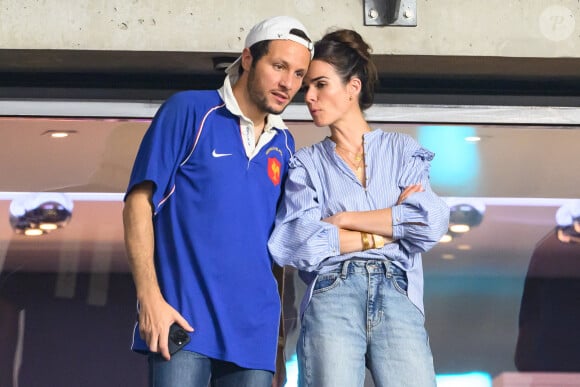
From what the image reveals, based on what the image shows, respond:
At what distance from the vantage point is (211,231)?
9.73 feet

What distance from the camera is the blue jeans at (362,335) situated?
3.04 meters

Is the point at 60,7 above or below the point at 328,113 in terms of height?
above

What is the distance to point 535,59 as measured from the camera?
168 inches

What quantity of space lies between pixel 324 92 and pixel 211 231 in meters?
0.61

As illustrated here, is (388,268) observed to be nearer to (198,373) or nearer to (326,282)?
(326,282)

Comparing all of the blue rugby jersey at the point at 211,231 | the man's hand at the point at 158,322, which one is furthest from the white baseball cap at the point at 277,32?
the man's hand at the point at 158,322

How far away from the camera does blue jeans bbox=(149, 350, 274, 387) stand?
2846 millimetres

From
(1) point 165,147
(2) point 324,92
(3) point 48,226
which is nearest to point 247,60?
(2) point 324,92

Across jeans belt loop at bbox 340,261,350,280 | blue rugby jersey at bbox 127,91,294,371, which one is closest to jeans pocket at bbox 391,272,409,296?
jeans belt loop at bbox 340,261,350,280

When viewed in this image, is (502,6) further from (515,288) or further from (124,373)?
(124,373)

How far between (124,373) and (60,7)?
1353 mm

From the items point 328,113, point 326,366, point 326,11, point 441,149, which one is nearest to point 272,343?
point 326,366

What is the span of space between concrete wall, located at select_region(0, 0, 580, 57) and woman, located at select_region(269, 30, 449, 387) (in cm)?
78

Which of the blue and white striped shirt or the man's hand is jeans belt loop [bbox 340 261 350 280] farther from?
the man's hand
